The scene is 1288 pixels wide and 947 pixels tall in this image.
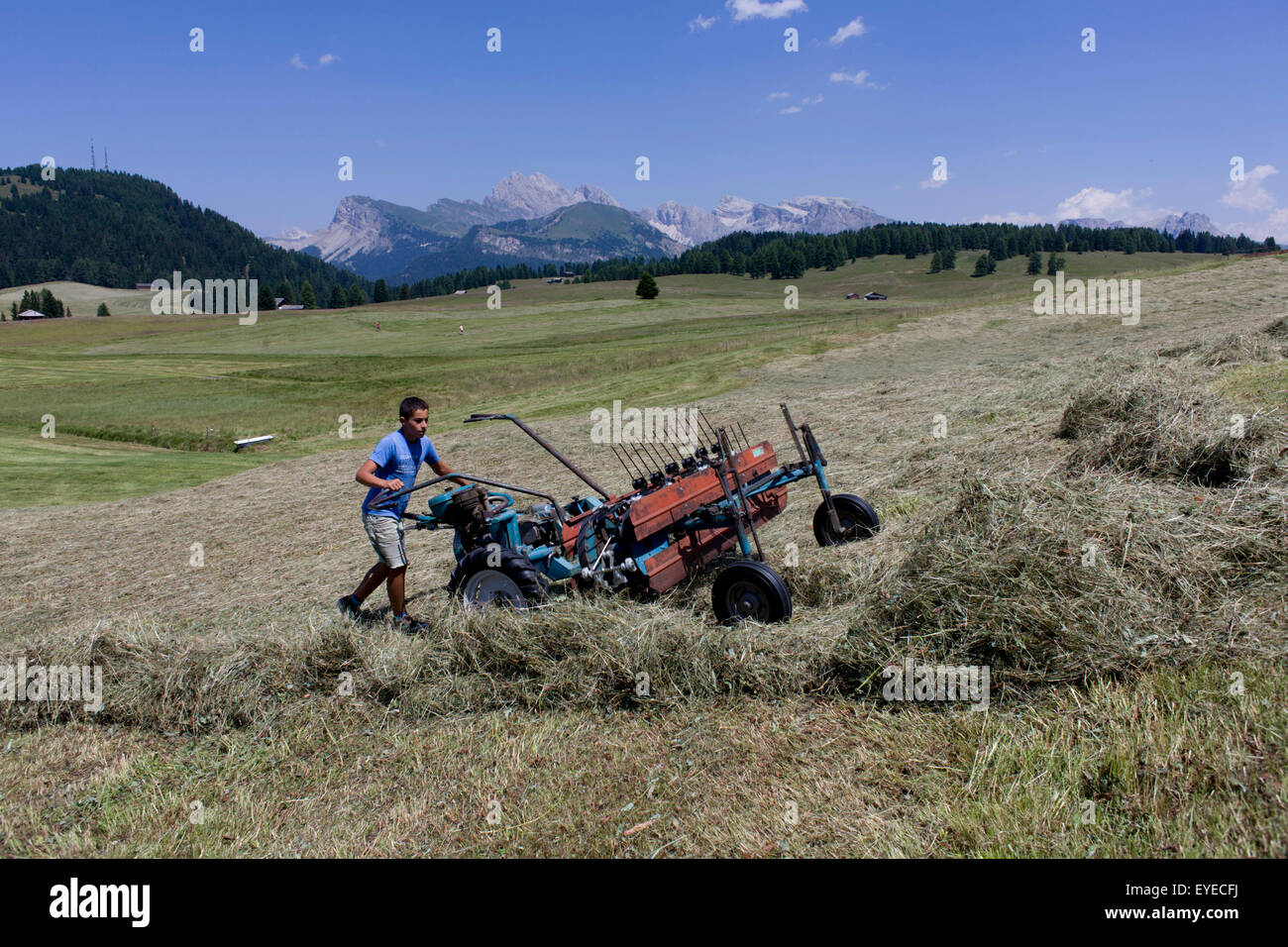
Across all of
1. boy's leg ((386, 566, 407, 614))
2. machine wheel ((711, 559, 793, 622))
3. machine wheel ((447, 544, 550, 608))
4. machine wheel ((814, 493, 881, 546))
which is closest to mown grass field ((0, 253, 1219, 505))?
boy's leg ((386, 566, 407, 614))

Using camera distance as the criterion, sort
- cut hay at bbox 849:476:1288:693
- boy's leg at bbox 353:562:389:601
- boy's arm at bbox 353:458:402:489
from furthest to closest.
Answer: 1. boy's leg at bbox 353:562:389:601
2. boy's arm at bbox 353:458:402:489
3. cut hay at bbox 849:476:1288:693

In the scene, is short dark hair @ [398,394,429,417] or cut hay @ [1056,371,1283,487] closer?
cut hay @ [1056,371,1283,487]

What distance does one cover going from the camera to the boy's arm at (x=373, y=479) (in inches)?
283

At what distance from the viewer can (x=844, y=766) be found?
436cm

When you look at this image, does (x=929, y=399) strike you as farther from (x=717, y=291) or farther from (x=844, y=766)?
(x=717, y=291)

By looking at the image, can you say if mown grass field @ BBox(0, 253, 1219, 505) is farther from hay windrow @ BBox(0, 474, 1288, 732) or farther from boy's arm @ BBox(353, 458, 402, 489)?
hay windrow @ BBox(0, 474, 1288, 732)

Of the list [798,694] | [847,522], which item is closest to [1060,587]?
[798,694]

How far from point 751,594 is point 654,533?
3.40 feet

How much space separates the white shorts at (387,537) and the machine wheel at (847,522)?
4205mm

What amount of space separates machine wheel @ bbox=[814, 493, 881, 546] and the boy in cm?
367

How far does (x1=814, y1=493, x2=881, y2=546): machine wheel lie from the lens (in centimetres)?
802

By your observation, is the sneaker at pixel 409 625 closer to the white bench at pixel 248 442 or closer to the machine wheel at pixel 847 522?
the machine wheel at pixel 847 522
